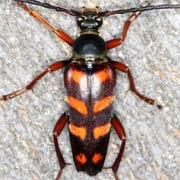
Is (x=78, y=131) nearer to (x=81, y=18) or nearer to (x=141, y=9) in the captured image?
(x=81, y=18)

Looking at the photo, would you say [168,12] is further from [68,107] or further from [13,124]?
[13,124]

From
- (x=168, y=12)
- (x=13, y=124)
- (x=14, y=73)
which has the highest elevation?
(x=168, y=12)

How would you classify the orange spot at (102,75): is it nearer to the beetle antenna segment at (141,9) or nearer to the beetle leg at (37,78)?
the beetle leg at (37,78)

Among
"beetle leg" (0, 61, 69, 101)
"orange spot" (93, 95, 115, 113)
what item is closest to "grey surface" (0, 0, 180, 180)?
"beetle leg" (0, 61, 69, 101)

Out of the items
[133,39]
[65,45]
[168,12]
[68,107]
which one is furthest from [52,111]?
[168,12]

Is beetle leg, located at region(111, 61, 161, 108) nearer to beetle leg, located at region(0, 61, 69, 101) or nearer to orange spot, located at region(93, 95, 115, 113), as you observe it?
orange spot, located at region(93, 95, 115, 113)
